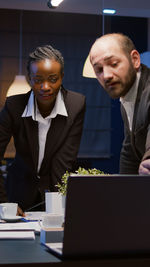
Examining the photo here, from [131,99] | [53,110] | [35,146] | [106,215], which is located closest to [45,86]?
[53,110]

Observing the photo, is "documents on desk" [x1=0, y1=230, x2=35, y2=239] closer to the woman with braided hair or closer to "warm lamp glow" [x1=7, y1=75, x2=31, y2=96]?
the woman with braided hair

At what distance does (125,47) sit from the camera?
2.00 metres

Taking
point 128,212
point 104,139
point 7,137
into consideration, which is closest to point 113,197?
point 128,212

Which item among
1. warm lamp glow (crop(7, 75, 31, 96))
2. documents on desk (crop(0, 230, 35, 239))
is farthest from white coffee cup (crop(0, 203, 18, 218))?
warm lamp glow (crop(7, 75, 31, 96))

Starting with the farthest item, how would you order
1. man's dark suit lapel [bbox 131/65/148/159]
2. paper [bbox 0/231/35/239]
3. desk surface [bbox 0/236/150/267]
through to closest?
man's dark suit lapel [bbox 131/65/148/159]
paper [bbox 0/231/35/239]
desk surface [bbox 0/236/150/267]

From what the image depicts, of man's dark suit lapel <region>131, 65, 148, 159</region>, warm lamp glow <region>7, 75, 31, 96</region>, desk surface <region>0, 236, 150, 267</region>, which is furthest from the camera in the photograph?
warm lamp glow <region>7, 75, 31, 96</region>

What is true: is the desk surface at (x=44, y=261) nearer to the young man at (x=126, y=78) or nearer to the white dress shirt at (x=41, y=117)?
the young man at (x=126, y=78)

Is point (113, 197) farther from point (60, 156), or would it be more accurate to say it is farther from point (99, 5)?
point (99, 5)

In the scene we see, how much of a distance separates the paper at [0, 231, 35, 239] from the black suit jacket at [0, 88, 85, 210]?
919mm

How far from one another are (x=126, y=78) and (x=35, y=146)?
849 millimetres

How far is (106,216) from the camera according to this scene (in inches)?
46.4

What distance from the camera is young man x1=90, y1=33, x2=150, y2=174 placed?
1.92 meters

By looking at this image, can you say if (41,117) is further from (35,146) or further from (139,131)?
(139,131)

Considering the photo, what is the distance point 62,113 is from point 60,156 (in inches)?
9.7
